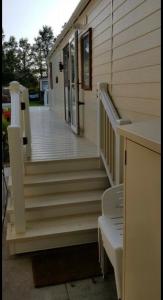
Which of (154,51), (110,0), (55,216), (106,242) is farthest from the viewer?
(110,0)

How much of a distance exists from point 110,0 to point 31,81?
26961mm

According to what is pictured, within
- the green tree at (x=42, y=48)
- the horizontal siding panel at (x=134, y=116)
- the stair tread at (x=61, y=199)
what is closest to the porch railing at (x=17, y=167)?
the stair tread at (x=61, y=199)

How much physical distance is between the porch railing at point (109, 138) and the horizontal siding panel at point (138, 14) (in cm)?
74

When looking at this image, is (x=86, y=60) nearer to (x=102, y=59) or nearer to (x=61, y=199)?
(x=102, y=59)

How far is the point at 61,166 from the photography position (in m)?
3.62

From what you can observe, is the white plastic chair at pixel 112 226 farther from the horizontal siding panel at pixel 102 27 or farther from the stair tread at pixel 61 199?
the horizontal siding panel at pixel 102 27

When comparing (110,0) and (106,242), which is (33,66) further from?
(106,242)

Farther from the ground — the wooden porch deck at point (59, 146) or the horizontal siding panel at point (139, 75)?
the horizontal siding panel at point (139, 75)

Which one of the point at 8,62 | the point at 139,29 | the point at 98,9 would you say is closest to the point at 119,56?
the point at 139,29

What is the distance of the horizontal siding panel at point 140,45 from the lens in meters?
2.34

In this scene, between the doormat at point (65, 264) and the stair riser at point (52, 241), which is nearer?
the doormat at point (65, 264)

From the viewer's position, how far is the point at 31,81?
29516 millimetres

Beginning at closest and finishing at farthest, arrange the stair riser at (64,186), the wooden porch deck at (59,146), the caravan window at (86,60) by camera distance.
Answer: the stair riser at (64,186)
the wooden porch deck at (59,146)
the caravan window at (86,60)

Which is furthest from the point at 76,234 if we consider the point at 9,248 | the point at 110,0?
the point at 110,0
